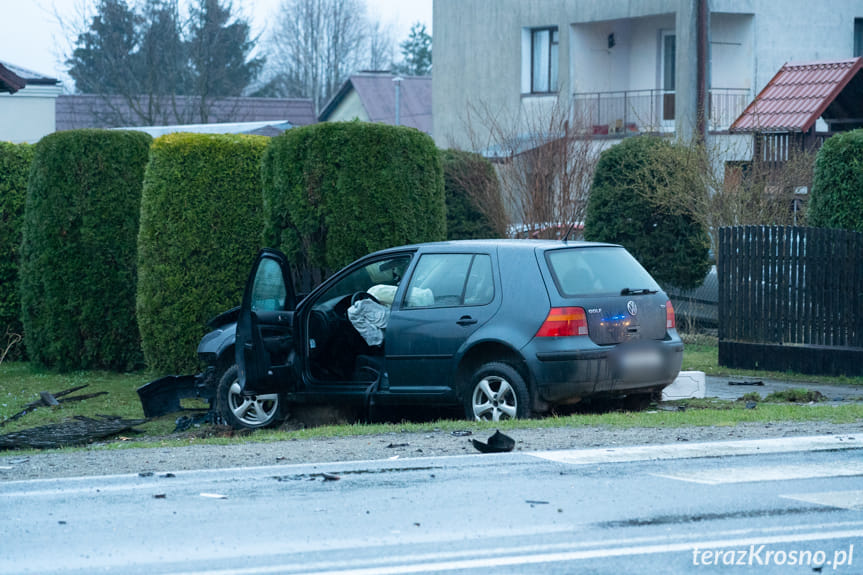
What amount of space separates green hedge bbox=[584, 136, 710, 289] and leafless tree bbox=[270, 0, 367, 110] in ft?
196

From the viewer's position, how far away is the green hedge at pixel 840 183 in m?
13.7

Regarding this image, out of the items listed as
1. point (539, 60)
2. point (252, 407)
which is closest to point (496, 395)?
point (252, 407)

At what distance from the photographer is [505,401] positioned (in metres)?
9.52

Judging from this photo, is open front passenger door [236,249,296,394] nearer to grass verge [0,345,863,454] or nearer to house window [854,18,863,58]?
grass verge [0,345,863,454]

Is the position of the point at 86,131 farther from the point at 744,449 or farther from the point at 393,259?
the point at 744,449

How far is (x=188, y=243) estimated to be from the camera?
47.7 feet

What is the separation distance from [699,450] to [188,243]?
8.25 metres

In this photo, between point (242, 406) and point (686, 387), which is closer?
point (242, 406)

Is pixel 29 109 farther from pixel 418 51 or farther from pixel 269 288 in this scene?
pixel 418 51

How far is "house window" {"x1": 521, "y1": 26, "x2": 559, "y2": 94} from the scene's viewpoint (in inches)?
1273

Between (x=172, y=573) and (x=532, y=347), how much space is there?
4.62 metres

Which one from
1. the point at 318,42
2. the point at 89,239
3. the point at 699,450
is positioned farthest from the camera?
the point at 318,42

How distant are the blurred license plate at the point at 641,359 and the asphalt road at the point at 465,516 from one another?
1.52 m

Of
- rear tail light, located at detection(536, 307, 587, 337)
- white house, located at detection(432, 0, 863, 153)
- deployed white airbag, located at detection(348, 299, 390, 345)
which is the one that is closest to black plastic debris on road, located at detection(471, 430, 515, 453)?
rear tail light, located at detection(536, 307, 587, 337)
